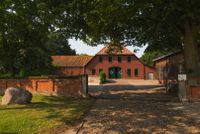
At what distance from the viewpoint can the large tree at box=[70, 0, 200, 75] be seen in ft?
61.2

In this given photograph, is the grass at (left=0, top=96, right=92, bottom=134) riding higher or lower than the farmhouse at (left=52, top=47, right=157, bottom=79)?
lower

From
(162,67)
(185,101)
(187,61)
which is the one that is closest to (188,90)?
(185,101)

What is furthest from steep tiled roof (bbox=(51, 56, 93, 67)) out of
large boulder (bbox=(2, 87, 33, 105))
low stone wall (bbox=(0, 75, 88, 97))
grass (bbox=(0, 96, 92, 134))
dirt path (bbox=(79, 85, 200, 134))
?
dirt path (bbox=(79, 85, 200, 134))

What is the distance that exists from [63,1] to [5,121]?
10.5 meters

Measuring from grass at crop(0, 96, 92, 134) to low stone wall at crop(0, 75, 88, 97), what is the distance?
5426 mm

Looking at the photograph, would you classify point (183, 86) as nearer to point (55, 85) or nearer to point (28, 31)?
point (55, 85)

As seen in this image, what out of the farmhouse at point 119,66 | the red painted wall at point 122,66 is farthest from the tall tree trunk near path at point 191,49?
the red painted wall at point 122,66

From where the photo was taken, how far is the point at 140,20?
24.0m

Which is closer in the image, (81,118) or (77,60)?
(81,118)

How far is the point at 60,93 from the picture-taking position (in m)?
24.5

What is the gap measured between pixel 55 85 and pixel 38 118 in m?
10.3

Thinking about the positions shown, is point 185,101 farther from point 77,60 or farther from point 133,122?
point 77,60

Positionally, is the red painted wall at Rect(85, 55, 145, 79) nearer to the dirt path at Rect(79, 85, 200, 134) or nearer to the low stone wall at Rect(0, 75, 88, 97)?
the low stone wall at Rect(0, 75, 88, 97)

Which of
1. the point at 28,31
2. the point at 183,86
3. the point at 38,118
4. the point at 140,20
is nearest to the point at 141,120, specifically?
the point at 38,118
